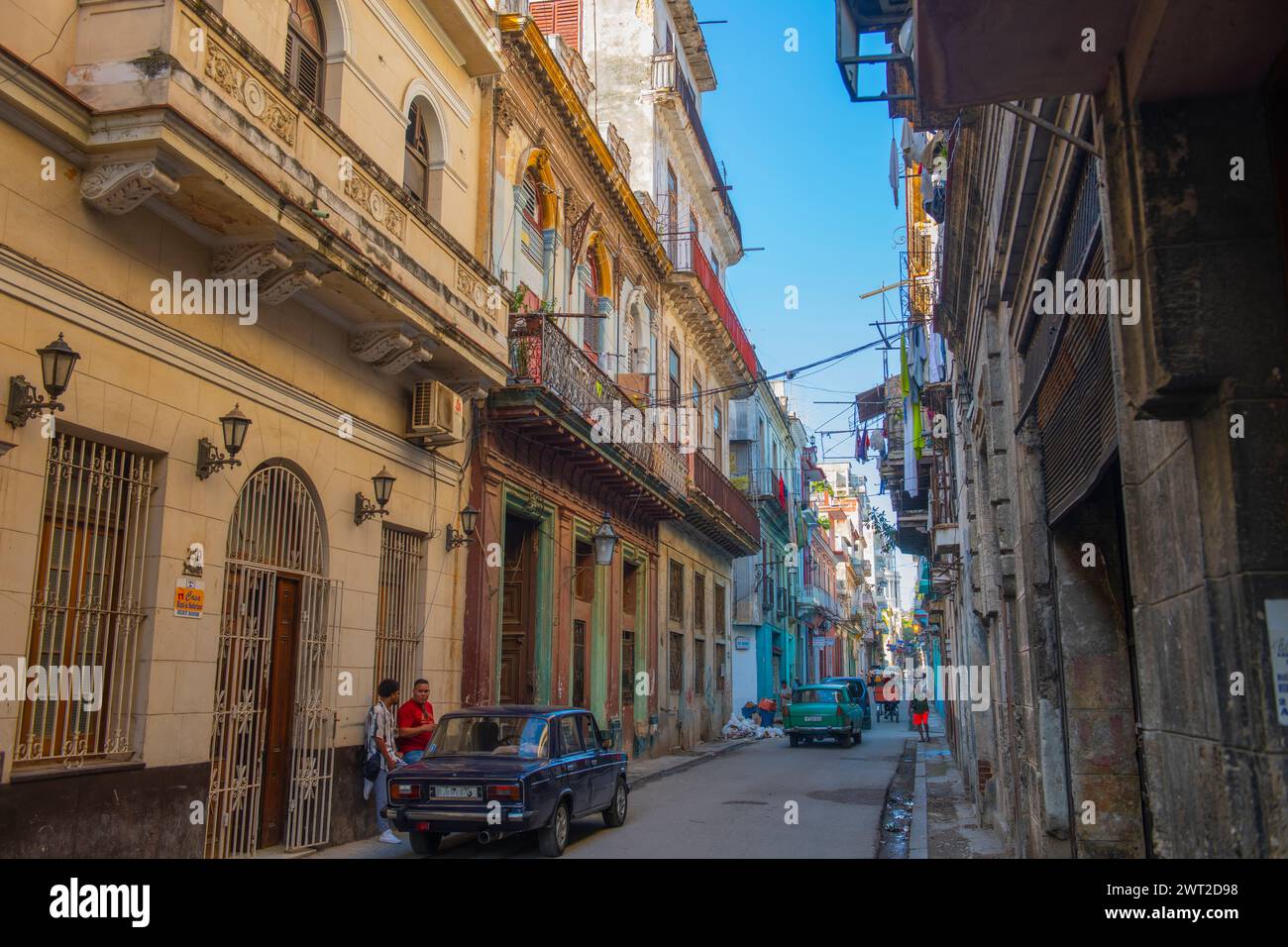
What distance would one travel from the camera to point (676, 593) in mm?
26250

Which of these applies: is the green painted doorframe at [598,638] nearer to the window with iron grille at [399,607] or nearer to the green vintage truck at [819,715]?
the window with iron grille at [399,607]

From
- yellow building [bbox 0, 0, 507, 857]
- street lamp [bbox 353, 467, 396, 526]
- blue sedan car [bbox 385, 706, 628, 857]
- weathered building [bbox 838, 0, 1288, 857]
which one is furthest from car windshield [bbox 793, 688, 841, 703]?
weathered building [bbox 838, 0, 1288, 857]

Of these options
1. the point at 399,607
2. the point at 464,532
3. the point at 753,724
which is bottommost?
the point at 753,724

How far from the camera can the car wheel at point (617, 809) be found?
41.0ft

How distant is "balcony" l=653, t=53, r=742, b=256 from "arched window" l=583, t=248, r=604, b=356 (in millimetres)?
7025

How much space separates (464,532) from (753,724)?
61.1 feet

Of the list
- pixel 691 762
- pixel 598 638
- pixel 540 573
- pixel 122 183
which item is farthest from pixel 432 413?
pixel 691 762

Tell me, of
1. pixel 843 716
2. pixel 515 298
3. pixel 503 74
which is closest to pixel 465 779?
pixel 515 298

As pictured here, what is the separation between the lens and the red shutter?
25.6 metres

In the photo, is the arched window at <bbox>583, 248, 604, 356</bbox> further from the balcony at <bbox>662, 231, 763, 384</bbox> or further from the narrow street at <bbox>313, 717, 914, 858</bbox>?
the narrow street at <bbox>313, 717, 914, 858</bbox>

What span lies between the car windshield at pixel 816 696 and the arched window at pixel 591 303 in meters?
11.8

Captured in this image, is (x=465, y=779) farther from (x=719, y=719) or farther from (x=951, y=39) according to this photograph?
(x=719, y=719)

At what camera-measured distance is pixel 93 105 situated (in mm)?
7777

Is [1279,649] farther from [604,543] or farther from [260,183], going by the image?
[604,543]
